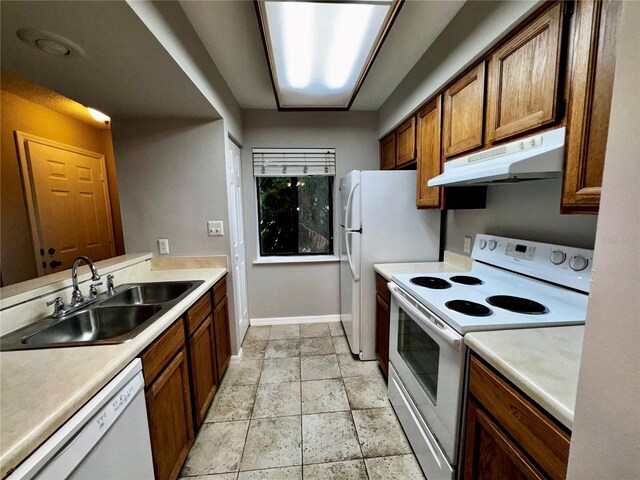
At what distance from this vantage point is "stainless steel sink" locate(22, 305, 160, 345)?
1190 mm

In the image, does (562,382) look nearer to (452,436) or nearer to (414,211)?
(452,436)

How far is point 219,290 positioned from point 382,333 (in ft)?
4.37

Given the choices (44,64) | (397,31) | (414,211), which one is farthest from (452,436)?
(44,64)

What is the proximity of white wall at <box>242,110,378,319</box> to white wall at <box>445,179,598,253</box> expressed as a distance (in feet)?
4.78

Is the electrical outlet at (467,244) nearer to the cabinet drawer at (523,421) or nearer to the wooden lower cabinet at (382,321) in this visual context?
the wooden lower cabinet at (382,321)

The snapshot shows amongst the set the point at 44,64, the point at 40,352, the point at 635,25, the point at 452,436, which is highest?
the point at 44,64

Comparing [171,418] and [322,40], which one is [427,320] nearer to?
[171,418]

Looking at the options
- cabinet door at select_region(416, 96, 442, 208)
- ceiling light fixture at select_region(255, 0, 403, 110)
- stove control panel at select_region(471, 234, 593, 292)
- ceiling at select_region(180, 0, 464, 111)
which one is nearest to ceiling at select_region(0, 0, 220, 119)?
ceiling at select_region(180, 0, 464, 111)

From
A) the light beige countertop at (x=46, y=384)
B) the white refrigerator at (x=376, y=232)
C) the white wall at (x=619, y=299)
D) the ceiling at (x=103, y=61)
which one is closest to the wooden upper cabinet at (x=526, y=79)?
the white wall at (x=619, y=299)

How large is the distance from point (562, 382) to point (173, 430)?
1.55 meters

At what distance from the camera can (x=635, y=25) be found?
39cm

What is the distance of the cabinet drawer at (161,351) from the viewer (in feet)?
3.41

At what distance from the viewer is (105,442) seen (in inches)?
30.7

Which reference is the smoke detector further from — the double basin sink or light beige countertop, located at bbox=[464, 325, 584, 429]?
light beige countertop, located at bbox=[464, 325, 584, 429]
